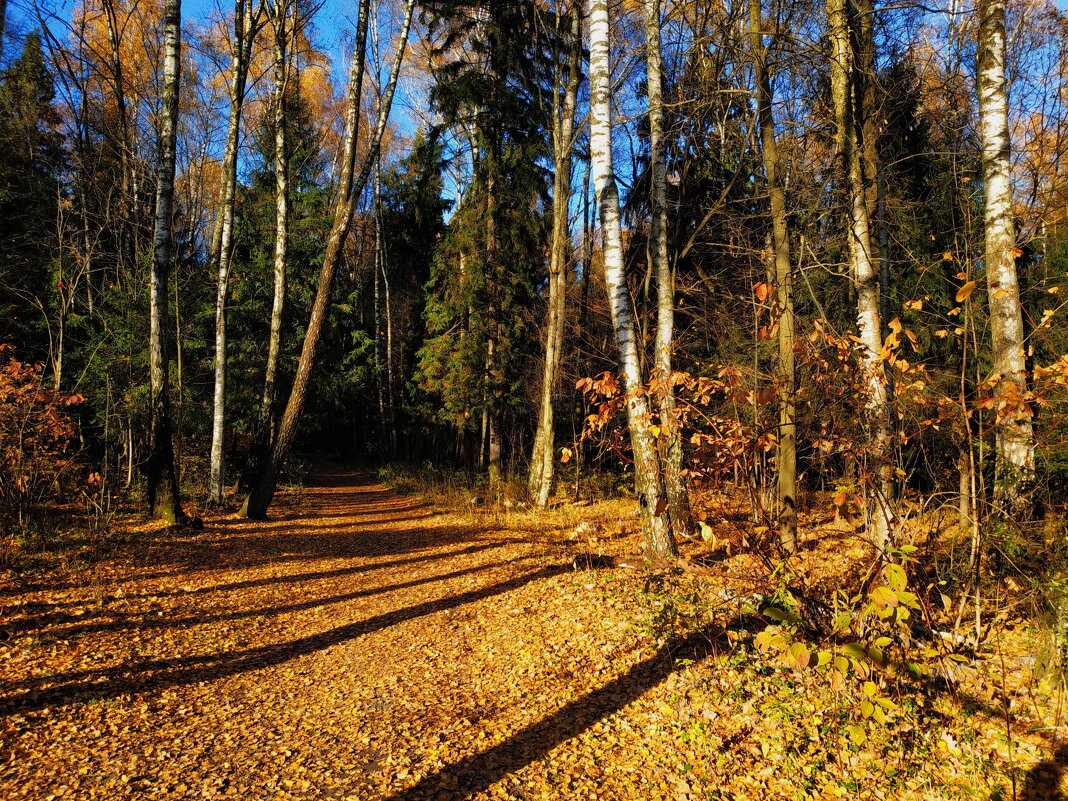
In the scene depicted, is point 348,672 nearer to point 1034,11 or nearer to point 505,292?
point 505,292

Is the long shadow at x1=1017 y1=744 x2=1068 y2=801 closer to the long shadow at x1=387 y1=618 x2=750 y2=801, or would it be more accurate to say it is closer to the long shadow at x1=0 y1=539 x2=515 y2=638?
the long shadow at x1=387 y1=618 x2=750 y2=801

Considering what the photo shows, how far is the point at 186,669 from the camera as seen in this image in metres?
4.57

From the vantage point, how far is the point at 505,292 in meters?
16.4

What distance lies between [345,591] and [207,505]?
18.9ft

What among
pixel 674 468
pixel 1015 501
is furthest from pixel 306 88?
pixel 1015 501

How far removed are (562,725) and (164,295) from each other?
848 cm

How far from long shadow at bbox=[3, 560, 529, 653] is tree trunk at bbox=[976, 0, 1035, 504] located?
6.01 meters

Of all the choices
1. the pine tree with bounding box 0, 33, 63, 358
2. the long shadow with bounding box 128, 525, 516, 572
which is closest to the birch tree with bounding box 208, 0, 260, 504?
the long shadow with bounding box 128, 525, 516, 572

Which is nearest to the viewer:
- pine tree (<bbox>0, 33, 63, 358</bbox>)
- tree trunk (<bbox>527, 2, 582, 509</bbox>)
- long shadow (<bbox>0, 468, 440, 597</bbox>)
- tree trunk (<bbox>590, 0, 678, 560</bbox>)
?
tree trunk (<bbox>590, 0, 678, 560</bbox>)

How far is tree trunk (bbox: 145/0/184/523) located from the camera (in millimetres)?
8547

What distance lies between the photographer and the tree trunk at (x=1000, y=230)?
5339 mm

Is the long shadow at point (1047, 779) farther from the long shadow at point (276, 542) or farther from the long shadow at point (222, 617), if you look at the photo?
the long shadow at point (276, 542)

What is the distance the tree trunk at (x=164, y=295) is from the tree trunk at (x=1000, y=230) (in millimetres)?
10318

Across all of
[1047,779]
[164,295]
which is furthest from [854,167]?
[164,295]
